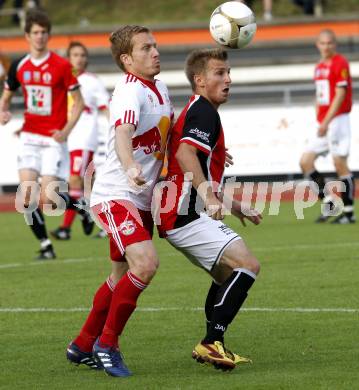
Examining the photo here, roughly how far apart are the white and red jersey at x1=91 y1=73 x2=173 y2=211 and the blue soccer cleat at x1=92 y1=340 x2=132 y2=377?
3.03 feet

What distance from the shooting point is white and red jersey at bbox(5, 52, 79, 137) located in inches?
504

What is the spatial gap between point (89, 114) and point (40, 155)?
3270 millimetres

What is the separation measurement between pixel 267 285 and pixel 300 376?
3770 millimetres

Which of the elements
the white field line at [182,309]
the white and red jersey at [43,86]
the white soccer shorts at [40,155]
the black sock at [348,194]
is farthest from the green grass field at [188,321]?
the black sock at [348,194]

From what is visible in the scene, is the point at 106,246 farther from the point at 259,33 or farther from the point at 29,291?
the point at 259,33

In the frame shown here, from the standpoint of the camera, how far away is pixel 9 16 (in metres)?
37.8

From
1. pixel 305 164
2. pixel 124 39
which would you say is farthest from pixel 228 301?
pixel 305 164

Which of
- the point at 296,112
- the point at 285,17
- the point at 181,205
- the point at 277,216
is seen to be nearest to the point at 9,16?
the point at 285,17

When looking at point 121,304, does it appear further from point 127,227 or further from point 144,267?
point 127,227

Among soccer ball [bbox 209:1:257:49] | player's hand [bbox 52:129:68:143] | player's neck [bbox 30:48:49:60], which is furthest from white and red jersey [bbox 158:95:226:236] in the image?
player's neck [bbox 30:48:49:60]

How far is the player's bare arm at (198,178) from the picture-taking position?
6.80 m

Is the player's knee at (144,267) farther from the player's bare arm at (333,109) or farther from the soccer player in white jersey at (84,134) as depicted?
the player's bare arm at (333,109)

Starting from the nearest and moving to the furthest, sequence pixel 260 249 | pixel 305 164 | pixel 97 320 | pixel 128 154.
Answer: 1. pixel 128 154
2. pixel 97 320
3. pixel 260 249
4. pixel 305 164

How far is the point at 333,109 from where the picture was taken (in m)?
15.8
